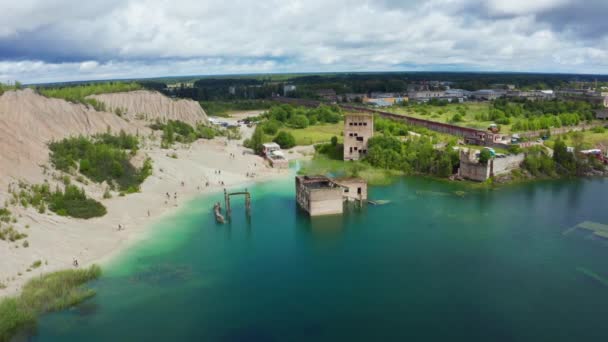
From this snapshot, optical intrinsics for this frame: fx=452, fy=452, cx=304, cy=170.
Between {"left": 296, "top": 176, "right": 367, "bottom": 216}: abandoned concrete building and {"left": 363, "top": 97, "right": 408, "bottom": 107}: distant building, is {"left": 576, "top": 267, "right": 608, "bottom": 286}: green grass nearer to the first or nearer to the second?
{"left": 296, "top": 176, "right": 367, "bottom": 216}: abandoned concrete building

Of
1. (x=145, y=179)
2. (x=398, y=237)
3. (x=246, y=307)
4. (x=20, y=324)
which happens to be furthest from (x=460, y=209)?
(x=20, y=324)

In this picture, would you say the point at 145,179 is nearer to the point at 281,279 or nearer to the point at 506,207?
the point at 281,279

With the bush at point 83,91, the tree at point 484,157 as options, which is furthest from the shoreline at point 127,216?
the tree at point 484,157

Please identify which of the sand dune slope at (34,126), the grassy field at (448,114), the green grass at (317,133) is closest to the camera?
the sand dune slope at (34,126)

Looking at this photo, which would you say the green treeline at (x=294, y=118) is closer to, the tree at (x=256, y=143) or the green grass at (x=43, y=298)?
the tree at (x=256, y=143)

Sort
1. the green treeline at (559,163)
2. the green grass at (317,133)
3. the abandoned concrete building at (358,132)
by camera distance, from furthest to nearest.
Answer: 1. the green grass at (317,133)
2. the abandoned concrete building at (358,132)
3. the green treeline at (559,163)

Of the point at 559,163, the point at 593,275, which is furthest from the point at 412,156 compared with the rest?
the point at 593,275

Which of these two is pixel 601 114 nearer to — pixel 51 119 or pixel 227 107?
pixel 227 107
